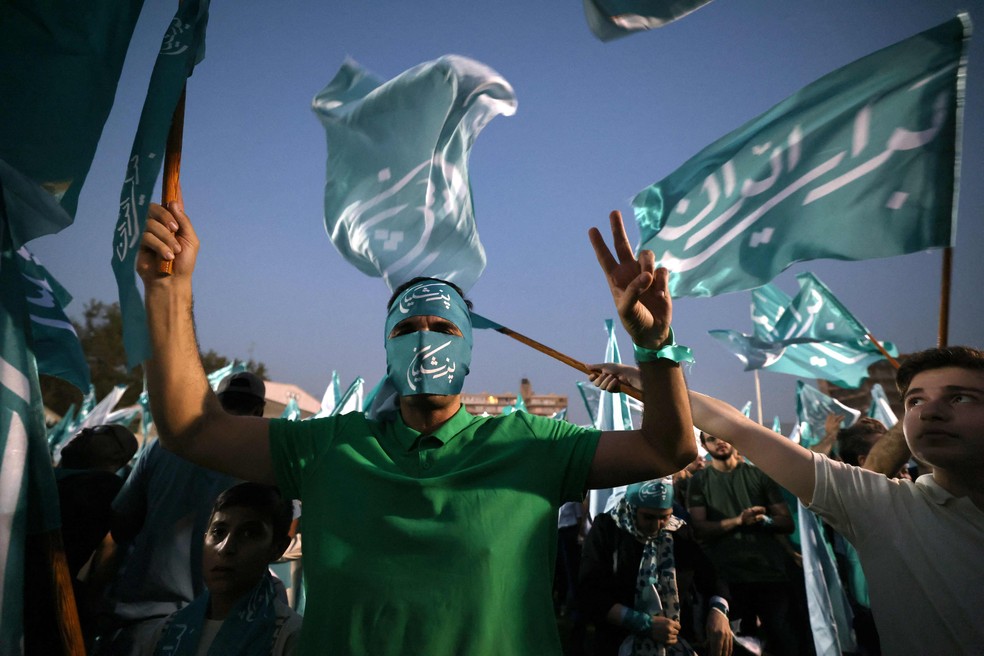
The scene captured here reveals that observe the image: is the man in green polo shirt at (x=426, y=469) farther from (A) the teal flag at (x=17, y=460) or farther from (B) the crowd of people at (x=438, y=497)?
(A) the teal flag at (x=17, y=460)

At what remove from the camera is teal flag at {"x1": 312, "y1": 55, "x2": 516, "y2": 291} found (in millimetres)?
3643

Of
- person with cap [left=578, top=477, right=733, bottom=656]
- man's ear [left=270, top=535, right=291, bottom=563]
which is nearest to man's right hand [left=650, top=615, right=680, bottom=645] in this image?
person with cap [left=578, top=477, right=733, bottom=656]

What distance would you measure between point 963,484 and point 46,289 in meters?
3.74

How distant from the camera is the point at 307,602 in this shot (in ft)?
5.72

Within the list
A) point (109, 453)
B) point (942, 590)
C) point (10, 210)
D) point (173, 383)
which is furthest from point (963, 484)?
point (109, 453)

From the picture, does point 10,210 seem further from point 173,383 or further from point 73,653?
point 73,653

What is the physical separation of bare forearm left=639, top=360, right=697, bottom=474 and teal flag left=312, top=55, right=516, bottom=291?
2.08 meters

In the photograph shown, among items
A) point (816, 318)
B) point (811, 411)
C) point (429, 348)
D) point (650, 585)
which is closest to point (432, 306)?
point (429, 348)

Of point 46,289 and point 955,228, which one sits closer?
point 46,289

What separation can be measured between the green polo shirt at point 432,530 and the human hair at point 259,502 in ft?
1.88

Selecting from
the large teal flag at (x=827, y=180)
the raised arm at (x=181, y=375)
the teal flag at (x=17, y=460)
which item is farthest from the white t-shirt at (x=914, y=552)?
the teal flag at (x=17, y=460)

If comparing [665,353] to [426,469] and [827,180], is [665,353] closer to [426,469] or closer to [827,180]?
[426,469]

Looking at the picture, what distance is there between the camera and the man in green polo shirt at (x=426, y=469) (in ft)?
5.33

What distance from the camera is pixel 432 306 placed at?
2137mm
